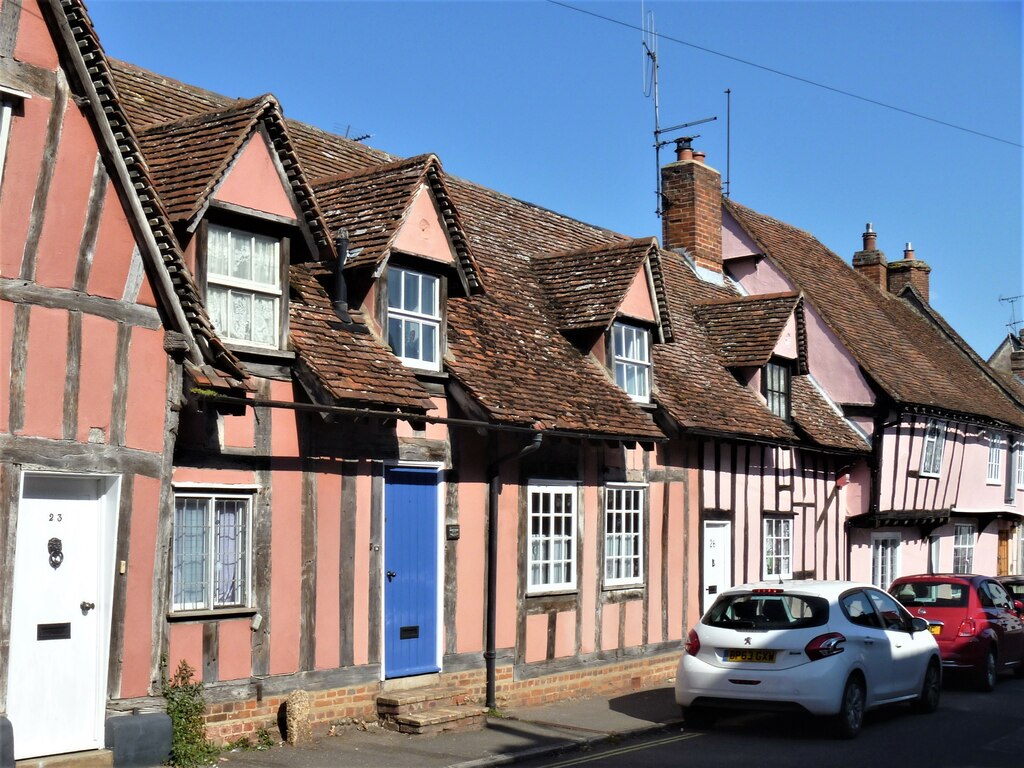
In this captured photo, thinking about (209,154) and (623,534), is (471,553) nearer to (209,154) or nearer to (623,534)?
(623,534)

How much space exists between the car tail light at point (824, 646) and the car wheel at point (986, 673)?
556cm

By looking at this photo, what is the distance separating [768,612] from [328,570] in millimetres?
4554

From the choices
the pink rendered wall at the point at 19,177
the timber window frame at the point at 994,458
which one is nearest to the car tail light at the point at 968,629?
the timber window frame at the point at 994,458

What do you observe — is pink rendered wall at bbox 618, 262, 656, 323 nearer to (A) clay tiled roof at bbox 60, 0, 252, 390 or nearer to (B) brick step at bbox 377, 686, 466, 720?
(B) brick step at bbox 377, 686, 466, 720

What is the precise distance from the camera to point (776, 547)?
2114 cm

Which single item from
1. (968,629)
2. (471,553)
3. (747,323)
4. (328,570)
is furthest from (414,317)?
(747,323)

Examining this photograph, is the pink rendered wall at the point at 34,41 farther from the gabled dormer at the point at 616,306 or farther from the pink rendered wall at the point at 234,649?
the gabled dormer at the point at 616,306

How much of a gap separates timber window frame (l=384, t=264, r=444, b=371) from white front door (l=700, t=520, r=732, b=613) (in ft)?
21.4

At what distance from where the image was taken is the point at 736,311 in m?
22.2

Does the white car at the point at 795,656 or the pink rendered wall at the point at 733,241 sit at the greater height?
the pink rendered wall at the point at 733,241

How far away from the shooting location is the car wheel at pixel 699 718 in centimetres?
1341

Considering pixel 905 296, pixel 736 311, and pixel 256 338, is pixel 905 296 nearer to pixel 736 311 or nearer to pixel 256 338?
pixel 736 311

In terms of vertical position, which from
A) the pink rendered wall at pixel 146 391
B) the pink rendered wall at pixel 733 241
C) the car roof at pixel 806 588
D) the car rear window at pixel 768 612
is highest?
the pink rendered wall at pixel 733 241

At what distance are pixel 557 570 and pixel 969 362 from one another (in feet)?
66.7
